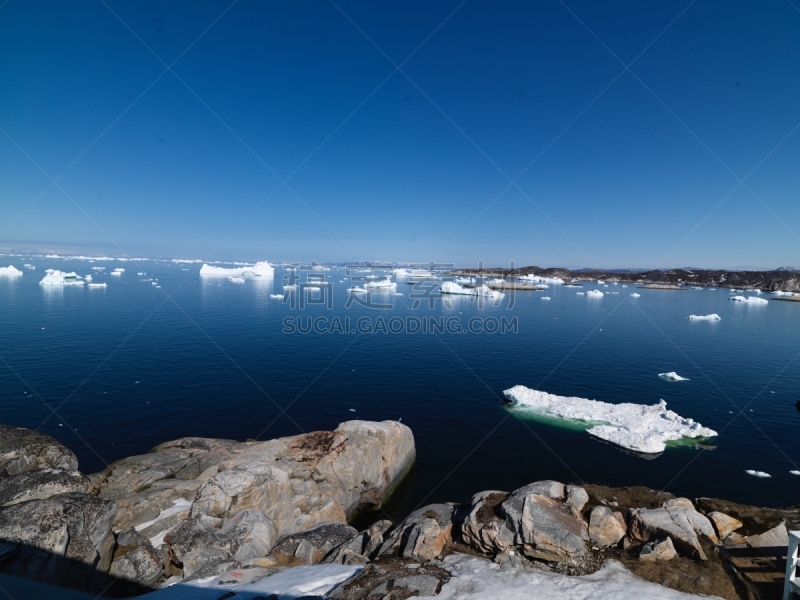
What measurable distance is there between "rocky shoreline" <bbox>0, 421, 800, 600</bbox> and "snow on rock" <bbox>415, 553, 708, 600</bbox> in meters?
0.04

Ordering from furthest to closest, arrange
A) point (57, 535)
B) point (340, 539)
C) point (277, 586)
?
point (340, 539), point (57, 535), point (277, 586)

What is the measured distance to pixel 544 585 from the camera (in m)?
8.37

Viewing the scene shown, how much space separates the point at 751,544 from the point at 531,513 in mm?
5478

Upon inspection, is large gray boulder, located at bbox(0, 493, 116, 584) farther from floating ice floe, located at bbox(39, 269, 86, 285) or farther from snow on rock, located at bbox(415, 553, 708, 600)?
floating ice floe, located at bbox(39, 269, 86, 285)

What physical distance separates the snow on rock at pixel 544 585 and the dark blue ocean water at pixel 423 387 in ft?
35.2

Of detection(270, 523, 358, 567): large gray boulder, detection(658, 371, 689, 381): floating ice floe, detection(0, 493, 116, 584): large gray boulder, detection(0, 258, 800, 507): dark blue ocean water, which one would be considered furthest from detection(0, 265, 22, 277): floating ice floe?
detection(658, 371, 689, 381): floating ice floe

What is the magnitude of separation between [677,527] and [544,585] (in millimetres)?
4104

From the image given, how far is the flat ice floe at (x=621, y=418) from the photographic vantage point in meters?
23.9

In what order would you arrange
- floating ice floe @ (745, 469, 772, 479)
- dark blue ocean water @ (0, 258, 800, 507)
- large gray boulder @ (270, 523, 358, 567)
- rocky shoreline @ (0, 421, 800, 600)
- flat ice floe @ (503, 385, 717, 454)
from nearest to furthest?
rocky shoreline @ (0, 421, 800, 600), large gray boulder @ (270, 523, 358, 567), floating ice floe @ (745, 469, 772, 479), dark blue ocean water @ (0, 258, 800, 507), flat ice floe @ (503, 385, 717, 454)

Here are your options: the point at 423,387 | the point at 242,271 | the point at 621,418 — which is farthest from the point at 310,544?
the point at 242,271

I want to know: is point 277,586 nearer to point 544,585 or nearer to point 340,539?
point 340,539

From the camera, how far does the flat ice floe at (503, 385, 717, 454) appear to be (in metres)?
23.9

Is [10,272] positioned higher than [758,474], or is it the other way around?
[10,272]

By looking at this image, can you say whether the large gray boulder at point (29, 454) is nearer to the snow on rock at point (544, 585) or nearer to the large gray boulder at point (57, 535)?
the large gray boulder at point (57, 535)
